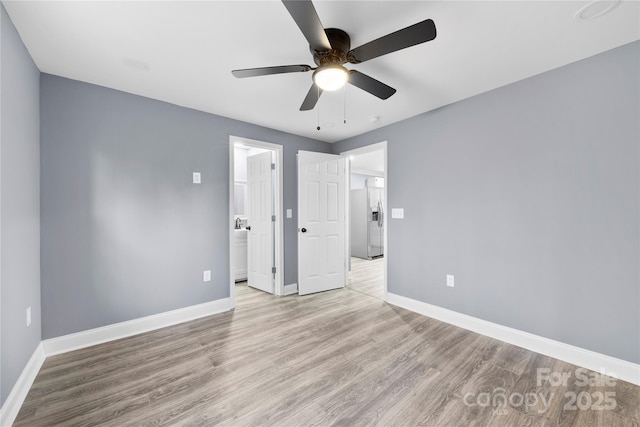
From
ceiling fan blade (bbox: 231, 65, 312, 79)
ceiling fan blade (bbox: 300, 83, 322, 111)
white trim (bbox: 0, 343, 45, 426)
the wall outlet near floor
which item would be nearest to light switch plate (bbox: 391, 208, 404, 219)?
the wall outlet near floor

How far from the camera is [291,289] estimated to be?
399cm

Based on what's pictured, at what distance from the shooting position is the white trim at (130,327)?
232 cm

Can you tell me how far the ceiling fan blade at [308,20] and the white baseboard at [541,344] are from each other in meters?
2.90

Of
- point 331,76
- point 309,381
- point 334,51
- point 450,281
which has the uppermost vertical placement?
point 334,51

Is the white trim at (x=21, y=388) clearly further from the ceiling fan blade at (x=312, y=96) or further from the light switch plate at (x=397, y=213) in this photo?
the light switch plate at (x=397, y=213)

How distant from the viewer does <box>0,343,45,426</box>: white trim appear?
151cm

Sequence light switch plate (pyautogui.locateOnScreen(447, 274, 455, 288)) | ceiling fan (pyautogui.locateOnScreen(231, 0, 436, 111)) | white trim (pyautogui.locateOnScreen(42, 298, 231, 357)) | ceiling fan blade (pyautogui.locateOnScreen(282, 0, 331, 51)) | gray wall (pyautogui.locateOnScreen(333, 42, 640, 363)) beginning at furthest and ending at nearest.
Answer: light switch plate (pyautogui.locateOnScreen(447, 274, 455, 288)) < white trim (pyautogui.locateOnScreen(42, 298, 231, 357)) < gray wall (pyautogui.locateOnScreen(333, 42, 640, 363)) < ceiling fan (pyautogui.locateOnScreen(231, 0, 436, 111)) < ceiling fan blade (pyautogui.locateOnScreen(282, 0, 331, 51))

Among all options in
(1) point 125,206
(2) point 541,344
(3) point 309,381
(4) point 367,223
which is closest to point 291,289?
(3) point 309,381

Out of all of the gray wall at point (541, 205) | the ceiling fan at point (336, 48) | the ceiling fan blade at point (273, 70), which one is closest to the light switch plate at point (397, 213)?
the gray wall at point (541, 205)

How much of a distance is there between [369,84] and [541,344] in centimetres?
266

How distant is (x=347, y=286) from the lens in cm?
437

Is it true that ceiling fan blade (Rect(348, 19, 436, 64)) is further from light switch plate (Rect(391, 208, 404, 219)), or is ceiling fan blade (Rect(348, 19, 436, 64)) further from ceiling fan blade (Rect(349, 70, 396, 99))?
light switch plate (Rect(391, 208, 404, 219))

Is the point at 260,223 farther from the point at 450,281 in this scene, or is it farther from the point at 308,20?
the point at 308,20

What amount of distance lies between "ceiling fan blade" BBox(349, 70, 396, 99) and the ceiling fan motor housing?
0.13 meters
